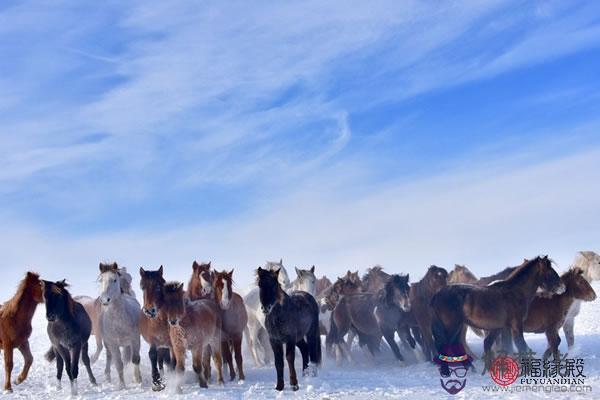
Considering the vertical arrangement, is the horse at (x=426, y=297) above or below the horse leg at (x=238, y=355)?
above

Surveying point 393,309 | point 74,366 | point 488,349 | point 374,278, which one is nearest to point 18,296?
point 74,366

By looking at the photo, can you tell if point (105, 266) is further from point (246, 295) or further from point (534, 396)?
point (534, 396)

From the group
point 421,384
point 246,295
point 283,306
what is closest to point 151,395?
point 283,306

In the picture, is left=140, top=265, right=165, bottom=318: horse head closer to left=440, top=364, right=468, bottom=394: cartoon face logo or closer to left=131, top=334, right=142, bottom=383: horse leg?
left=131, top=334, right=142, bottom=383: horse leg

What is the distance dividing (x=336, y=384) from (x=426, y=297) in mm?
5271

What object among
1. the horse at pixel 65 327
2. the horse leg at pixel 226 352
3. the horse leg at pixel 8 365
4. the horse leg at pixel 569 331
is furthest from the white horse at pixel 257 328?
the horse leg at pixel 569 331

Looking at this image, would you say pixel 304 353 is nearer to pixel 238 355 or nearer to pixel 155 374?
pixel 238 355

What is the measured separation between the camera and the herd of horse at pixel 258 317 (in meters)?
12.3

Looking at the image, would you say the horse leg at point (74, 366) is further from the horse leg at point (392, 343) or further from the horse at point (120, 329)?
the horse leg at point (392, 343)

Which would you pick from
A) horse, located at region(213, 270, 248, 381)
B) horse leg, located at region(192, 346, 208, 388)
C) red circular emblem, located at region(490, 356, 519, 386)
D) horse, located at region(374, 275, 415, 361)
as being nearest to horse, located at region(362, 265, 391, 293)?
horse, located at region(374, 275, 415, 361)

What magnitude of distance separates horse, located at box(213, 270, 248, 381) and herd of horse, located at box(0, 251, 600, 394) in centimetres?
2

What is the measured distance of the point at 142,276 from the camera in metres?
12.2

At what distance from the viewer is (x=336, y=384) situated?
12.2 metres

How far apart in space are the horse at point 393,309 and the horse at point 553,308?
2.99 metres
